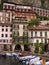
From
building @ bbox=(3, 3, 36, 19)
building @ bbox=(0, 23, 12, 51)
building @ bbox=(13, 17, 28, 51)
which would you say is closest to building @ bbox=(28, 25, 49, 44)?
building @ bbox=(13, 17, 28, 51)

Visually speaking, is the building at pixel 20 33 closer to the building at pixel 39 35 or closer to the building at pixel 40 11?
the building at pixel 39 35

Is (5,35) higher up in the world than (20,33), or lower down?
lower down

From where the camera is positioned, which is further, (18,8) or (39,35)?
(18,8)

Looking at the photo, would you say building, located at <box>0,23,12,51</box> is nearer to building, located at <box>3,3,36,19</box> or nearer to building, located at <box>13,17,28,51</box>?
building, located at <box>13,17,28,51</box>

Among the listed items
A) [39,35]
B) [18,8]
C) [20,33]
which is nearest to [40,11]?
[18,8]

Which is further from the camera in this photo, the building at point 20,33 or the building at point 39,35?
the building at point 20,33

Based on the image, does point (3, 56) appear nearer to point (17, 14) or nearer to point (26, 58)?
point (26, 58)

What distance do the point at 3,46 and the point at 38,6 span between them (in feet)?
135

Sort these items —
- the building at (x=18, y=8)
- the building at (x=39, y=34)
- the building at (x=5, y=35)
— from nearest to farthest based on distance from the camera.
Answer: the building at (x=39, y=34), the building at (x=5, y=35), the building at (x=18, y=8)

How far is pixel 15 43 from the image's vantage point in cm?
6700

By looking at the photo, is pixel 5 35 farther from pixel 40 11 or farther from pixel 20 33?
pixel 40 11

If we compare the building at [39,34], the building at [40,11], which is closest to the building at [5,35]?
the building at [39,34]

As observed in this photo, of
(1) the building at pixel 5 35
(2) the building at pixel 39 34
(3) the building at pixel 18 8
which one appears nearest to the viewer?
(2) the building at pixel 39 34

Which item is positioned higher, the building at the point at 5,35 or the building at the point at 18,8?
the building at the point at 18,8
